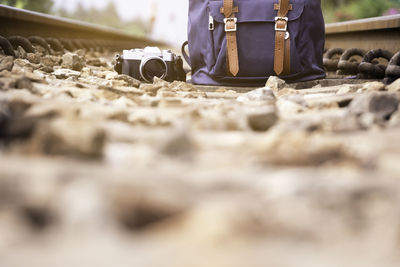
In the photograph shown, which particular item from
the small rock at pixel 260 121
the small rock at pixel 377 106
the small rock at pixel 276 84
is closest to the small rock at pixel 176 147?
the small rock at pixel 260 121

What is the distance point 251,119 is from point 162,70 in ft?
5.81

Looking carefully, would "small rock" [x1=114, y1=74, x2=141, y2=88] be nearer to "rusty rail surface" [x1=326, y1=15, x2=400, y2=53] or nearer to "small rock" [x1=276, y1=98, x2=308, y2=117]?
"small rock" [x1=276, y1=98, x2=308, y2=117]

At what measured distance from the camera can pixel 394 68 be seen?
7.52 feet

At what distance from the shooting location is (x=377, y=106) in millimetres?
1276

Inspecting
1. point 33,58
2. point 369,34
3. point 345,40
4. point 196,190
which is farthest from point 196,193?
point 345,40

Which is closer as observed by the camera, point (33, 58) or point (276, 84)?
point (276, 84)

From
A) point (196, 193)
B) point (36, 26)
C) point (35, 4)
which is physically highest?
point (35, 4)

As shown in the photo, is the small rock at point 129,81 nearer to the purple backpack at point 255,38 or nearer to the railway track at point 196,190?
the purple backpack at point 255,38

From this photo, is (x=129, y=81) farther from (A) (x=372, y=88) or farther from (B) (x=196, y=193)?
(B) (x=196, y=193)

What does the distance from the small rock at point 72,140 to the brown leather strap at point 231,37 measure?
Answer: 1.75 meters

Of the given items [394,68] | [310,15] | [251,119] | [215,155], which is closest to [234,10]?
[310,15]

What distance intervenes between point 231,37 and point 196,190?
1.93 meters

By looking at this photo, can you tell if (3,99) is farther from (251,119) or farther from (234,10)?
(234,10)

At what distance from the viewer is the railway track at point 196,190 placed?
602 millimetres
